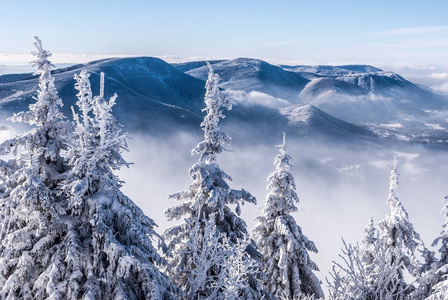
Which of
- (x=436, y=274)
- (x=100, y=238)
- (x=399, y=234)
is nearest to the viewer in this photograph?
(x=100, y=238)

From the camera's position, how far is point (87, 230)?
28.0 ft

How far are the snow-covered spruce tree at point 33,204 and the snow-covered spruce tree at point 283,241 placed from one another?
10338mm

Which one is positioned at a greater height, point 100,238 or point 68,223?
→ point 68,223

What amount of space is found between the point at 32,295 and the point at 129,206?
278 cm

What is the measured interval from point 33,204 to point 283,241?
1222 centimetres

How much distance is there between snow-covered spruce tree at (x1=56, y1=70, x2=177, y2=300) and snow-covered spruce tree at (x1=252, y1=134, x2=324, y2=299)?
29.1ft

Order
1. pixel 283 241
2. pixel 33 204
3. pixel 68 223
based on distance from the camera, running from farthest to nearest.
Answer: pixel 283 241, pixel 68 223, pixel 33 204

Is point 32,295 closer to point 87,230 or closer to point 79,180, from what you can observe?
point 87,230

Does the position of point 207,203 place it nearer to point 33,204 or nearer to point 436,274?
point 33,204

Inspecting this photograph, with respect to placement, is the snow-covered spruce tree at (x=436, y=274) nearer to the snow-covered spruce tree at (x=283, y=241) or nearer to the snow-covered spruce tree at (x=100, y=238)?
the snow-covered spruce tree at (x=283, y=241)

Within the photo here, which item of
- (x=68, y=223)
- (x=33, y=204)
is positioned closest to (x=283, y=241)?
(x=68, y=223)

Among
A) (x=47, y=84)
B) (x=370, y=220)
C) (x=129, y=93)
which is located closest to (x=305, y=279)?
(x=370, y=220)

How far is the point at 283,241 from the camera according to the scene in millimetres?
17312

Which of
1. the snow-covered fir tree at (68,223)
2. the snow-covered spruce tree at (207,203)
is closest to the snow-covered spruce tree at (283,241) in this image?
the snow-covered spruce tree at (207,203)
